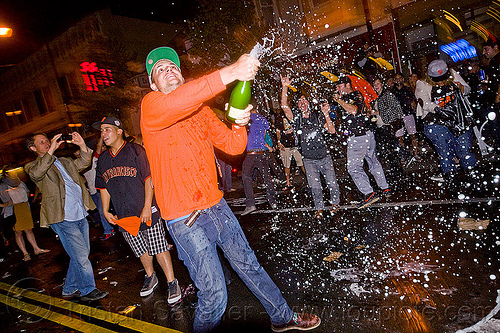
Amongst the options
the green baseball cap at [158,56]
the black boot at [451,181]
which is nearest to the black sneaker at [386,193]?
the black boot at [451,181]

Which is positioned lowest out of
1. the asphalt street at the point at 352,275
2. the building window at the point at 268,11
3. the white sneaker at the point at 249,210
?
the asphalt street at the point at 352,275

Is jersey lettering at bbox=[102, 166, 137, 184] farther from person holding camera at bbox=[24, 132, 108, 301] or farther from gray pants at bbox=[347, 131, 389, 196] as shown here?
gray pants at bbox=[347, 131, 389, 196]

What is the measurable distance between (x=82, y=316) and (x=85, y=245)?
95cm

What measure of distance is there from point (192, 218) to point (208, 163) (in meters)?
0.47

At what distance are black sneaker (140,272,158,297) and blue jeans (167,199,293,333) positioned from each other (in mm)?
2181

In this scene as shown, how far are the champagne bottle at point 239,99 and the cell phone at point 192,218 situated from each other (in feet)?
2.60

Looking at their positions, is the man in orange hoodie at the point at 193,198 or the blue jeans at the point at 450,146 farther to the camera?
the blue jeans at the point at 450,146

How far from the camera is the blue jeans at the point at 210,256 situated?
2346 mm

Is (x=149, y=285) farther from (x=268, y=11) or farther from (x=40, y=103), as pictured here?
(x=40, y=103)

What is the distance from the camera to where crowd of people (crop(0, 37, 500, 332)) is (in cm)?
235

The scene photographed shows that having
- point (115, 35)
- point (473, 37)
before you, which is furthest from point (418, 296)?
point (115, 35)

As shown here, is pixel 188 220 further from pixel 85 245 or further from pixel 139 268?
pixel 139 268

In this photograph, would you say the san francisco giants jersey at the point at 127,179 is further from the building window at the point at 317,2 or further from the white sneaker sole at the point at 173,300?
the building window at the point at 317,2

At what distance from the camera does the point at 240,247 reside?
2.56 meters
